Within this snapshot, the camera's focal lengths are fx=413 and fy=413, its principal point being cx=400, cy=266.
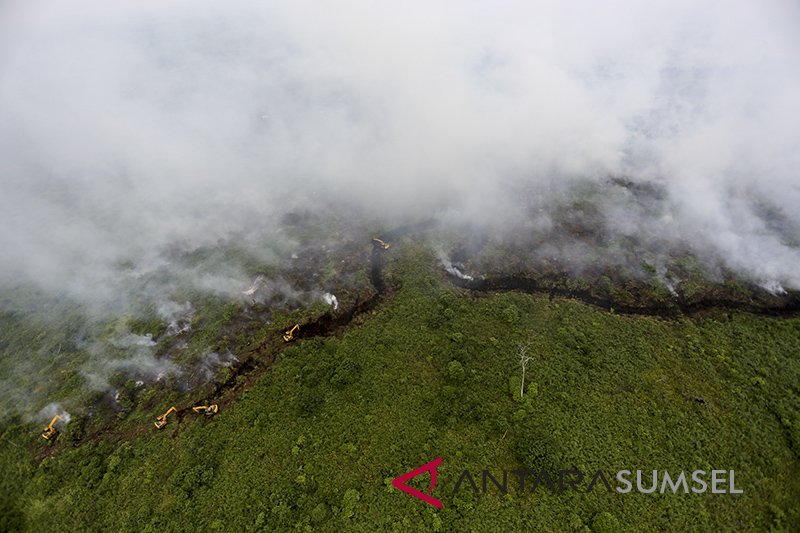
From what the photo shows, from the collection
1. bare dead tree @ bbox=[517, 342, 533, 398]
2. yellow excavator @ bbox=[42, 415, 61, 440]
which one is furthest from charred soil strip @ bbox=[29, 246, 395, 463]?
bare dead tree @ bbox=[517, 342, 533, 398]

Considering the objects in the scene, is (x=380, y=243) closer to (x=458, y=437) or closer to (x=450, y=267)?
(x=450, y=267)

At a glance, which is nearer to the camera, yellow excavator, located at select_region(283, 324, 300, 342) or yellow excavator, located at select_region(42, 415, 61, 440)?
yellow excavator, located at select_region(42, 415, 61, 440)

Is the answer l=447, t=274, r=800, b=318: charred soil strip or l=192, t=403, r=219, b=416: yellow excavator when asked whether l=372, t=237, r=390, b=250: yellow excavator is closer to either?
l=447, t=274, r=800, b=318: charred soil strip

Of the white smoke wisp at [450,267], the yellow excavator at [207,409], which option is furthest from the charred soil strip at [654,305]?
the yellow excavator at [207,409]

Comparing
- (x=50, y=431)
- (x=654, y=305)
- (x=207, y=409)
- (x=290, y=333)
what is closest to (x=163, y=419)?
(x=207, y=409)

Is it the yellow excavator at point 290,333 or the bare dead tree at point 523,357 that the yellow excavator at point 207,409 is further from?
the bare dead tree at point 523,357

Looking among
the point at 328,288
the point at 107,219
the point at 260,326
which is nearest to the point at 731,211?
the point at 328,288
